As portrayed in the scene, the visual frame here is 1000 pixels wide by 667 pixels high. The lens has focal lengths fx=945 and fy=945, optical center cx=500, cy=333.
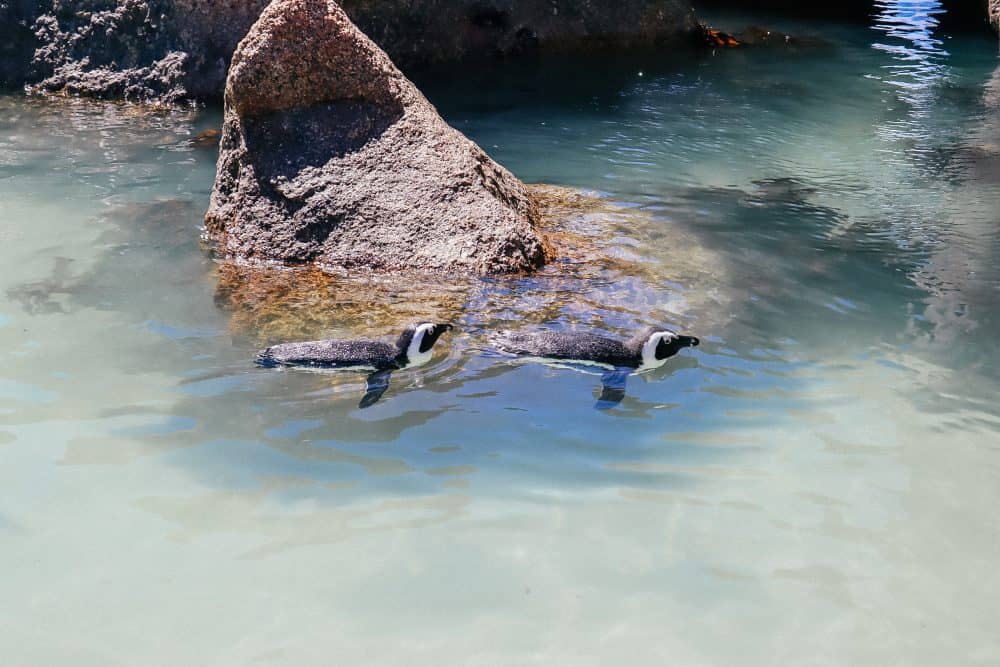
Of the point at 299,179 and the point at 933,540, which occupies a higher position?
the point at 299,179

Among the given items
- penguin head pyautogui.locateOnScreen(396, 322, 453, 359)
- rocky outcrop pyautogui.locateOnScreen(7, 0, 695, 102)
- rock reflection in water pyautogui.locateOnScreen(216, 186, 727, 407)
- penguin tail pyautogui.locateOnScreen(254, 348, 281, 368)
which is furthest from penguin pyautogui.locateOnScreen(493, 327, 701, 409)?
rocky outcrop pyautogui.locateOnScreen(7, 0, 695, 102)

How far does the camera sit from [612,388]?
15.8 feet

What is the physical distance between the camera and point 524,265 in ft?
20.4

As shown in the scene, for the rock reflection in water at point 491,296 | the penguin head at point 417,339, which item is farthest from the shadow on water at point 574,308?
the penguin head at point 417,339

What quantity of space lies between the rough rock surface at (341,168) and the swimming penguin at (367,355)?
1.37 metres

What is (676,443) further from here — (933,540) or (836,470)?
(933,540)

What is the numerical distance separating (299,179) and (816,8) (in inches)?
566

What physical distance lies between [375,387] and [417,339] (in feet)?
1.12

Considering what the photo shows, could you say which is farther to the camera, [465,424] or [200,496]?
[465,424]

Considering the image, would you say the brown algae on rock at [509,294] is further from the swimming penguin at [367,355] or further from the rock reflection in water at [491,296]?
the swimming penguin at [367,355]

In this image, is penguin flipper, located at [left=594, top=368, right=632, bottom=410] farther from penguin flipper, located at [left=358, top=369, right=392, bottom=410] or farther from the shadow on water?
penguin flipper, located at [left=358, top=369, right=392, bottom=410]

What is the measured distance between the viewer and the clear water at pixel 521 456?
3336 mm

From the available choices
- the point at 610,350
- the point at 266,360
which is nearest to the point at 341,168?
the point at 266,360

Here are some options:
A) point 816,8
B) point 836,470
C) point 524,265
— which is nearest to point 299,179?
point 524,265
